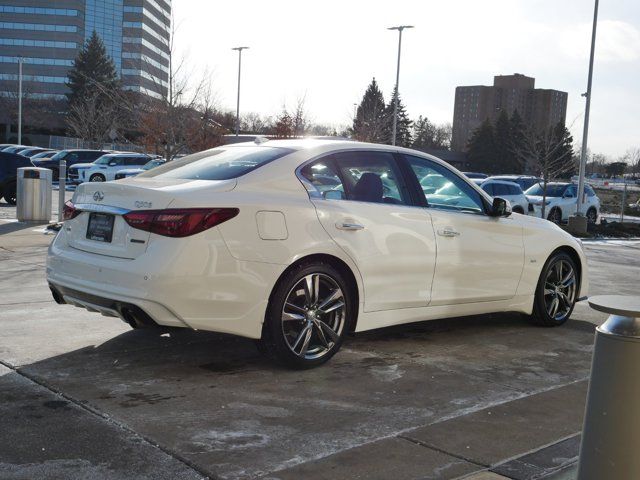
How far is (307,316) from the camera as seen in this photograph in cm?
507

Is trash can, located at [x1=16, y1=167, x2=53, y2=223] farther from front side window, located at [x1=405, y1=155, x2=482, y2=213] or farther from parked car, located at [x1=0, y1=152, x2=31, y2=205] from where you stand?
front side window, located at [x1=405, y1=155, x2=482, y2=213]

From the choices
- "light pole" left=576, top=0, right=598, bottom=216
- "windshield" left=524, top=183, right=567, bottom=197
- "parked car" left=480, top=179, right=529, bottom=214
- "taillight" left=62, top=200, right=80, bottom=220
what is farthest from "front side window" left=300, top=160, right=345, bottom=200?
"windshield" left=524, top=183, right=567, bottom=197

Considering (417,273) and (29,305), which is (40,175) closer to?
(29,305)

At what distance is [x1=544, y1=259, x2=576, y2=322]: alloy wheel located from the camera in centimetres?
700

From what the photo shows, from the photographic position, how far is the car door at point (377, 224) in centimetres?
529

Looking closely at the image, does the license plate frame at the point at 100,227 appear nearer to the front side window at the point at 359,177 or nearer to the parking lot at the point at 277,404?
the parking lot at the point at 277,404

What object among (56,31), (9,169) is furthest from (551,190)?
(56,31)

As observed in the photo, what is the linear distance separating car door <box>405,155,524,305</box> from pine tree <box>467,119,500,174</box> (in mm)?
76625

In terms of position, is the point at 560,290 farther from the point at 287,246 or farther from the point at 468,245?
the point at 287,246

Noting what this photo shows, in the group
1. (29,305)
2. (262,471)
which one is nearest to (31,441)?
(262,471)

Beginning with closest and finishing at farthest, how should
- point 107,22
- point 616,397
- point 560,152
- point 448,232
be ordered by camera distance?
1. point 616,397
2. point 448,232
3. point 560,152
4. point 107,22

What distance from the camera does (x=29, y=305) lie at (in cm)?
692

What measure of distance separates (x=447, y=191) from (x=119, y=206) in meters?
2.75

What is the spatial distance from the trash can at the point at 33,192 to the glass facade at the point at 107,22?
107 metres
